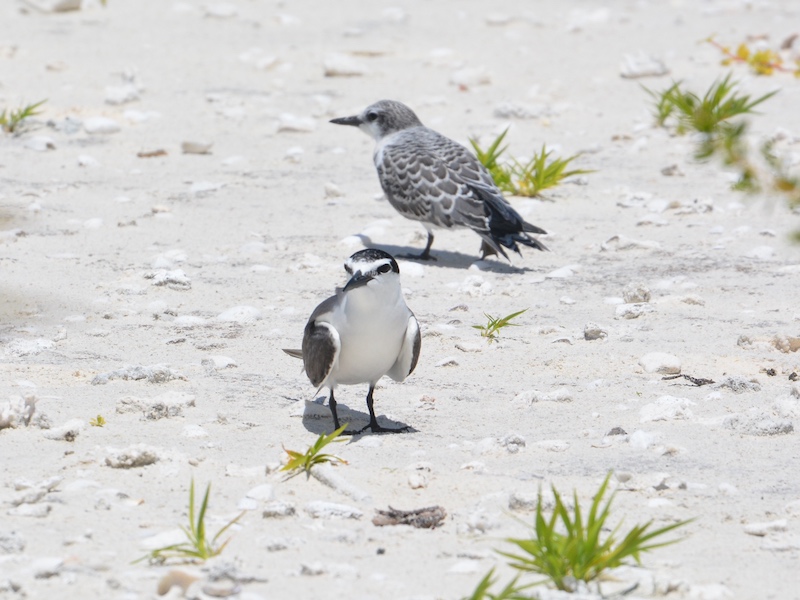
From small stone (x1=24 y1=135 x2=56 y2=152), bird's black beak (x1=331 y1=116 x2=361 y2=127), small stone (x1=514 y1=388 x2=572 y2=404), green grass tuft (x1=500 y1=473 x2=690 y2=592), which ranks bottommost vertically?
small stone (x1=24 y1=135 x2=56 y2=152)

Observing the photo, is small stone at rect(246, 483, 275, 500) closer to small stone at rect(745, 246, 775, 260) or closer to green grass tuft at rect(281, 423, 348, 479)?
green grass tuft at rect(281, 423, 348, 479)

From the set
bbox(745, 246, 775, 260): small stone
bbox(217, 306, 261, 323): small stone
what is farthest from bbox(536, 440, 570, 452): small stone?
bbox(745, 246, 775, 260): small stone

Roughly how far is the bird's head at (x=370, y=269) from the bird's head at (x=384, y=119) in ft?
13.8

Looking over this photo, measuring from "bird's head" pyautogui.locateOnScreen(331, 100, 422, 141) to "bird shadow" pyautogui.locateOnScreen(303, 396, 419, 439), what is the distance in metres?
3.88

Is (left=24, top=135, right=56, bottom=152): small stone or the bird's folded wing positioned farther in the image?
(left=24, top=135, right=56, bottom=152): small stone

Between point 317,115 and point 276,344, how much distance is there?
16.9 ft

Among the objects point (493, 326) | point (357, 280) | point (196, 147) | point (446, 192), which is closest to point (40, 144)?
point (196, 147)

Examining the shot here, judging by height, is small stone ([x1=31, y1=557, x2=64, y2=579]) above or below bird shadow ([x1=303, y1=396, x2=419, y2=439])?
above

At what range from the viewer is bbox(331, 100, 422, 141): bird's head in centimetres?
877

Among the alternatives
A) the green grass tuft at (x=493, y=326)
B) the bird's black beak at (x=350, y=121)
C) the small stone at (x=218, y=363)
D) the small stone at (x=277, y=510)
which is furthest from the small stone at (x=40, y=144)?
the small stone at (x=277, y=510)

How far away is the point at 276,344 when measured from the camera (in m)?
5.92

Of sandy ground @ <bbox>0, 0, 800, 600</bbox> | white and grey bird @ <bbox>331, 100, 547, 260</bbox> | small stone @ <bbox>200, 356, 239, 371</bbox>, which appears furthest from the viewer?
white and grey bird @ <bbox>331, 100, 547, 260</bbox>

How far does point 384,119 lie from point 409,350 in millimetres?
4218

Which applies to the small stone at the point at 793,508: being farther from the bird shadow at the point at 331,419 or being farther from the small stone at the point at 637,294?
the small stone at the point at 637,294
